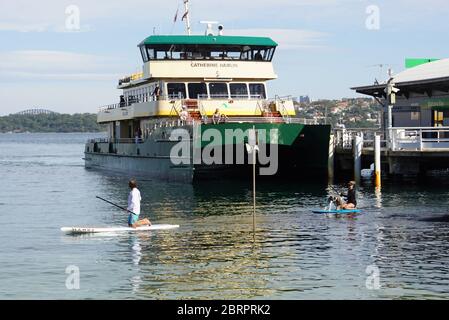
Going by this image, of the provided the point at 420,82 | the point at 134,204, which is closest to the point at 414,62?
the point at 420,82

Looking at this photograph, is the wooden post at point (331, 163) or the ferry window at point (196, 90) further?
the ferry window at point (196, 90)

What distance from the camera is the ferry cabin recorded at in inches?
1809

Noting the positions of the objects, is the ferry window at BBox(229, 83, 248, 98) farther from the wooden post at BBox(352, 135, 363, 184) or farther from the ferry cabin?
the wooden post at BBox(352, 135, 363, 184)

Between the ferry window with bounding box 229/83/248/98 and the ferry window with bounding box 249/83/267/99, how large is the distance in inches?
12.6

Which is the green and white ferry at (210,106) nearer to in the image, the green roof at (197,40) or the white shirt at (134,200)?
the green roof at (197,40)

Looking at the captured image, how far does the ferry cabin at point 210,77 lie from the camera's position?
1809 inches

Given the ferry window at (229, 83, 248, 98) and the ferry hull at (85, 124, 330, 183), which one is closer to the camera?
the ferry hull at (85, 124, 330, 183)

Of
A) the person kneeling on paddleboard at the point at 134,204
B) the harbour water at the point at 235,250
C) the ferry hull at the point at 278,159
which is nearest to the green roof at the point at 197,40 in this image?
the ferry hull at the point at 278,159

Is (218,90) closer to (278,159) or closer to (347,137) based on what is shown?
(278,159)

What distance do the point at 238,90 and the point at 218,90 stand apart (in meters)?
1.09

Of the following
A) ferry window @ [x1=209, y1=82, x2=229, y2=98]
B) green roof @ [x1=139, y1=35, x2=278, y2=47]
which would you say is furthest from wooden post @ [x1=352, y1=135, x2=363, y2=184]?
green roof @ [x1=139, y1=35, x2=278, y2=47]

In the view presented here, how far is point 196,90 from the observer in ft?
153

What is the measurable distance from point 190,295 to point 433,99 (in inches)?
1379

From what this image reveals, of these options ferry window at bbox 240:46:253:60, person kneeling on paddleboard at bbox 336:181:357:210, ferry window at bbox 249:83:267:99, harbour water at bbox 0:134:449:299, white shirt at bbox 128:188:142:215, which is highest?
ferry window at bbox 240:46:253:60
